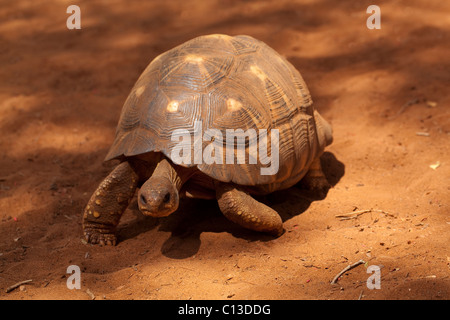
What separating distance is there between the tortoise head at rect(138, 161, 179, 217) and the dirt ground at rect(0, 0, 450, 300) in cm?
43

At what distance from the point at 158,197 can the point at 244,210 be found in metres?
0.69

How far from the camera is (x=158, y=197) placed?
3412 mm

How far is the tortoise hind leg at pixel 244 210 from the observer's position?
3758 millimetres

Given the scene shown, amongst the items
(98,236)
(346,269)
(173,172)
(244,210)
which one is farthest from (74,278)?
(346,269)

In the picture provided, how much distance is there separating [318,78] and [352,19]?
2062mm

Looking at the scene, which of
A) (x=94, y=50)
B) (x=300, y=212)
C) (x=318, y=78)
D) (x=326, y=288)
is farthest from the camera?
(x=94, y=50)

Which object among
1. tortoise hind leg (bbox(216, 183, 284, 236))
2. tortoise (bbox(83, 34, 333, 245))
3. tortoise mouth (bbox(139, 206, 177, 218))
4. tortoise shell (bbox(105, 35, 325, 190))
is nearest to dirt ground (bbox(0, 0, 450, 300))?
tortoise hind leg (bbox(216, 183, 284, 236))

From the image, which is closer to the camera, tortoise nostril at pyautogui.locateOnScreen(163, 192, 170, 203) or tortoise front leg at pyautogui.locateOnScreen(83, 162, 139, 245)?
tortoise nostril at pyautogui.locateOnScreen(163, 192, 170, 203)

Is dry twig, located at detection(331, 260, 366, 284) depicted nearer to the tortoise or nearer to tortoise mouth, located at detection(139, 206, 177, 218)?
the tortoise

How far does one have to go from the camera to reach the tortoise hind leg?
Result: 3.76m

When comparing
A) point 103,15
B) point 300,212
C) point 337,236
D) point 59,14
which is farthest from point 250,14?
point 337,236

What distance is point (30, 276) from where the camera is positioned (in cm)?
353

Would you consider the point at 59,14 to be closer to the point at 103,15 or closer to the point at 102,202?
the point at 103,15

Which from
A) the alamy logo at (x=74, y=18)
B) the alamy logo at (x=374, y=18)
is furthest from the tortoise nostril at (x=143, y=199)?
the alamy logo at (x=74, y=18)
